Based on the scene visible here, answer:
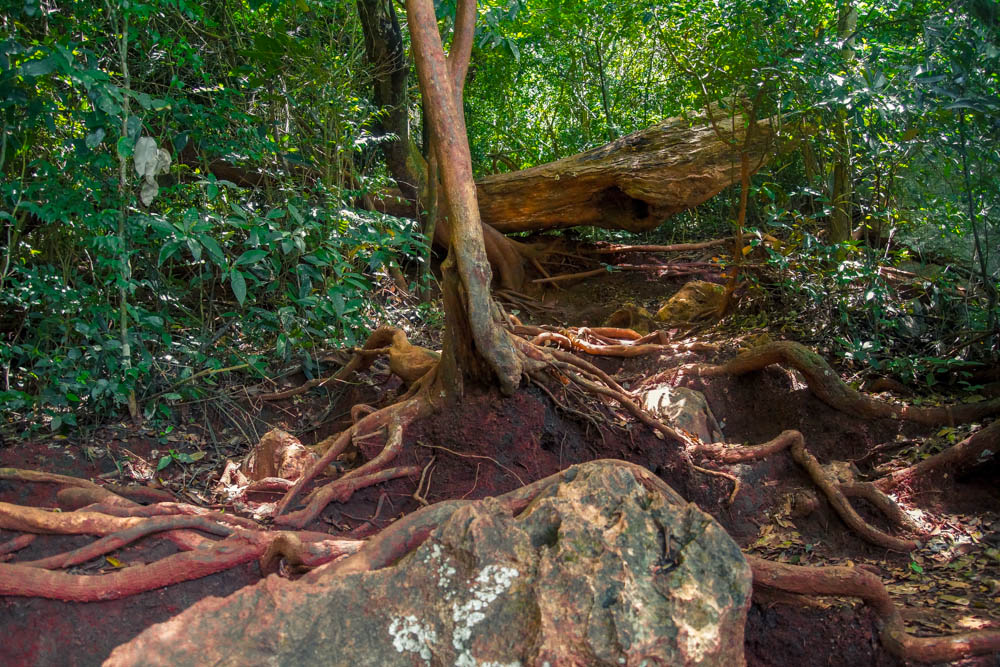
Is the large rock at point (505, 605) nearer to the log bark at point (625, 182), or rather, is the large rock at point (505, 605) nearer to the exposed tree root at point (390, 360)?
the exposed tree root at point (390, 360)

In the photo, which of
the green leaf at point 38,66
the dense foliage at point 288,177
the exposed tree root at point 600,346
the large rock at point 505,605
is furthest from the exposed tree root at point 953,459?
the green leaf at point 38,66

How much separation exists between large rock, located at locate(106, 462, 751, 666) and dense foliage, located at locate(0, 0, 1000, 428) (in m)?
2.17

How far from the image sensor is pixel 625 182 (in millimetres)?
7902

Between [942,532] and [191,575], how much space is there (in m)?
3.57

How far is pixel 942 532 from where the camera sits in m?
4.00

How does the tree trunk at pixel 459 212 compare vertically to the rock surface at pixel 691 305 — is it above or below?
above

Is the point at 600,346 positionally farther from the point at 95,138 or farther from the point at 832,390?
the point at 95,138

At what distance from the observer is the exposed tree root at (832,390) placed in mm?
4656

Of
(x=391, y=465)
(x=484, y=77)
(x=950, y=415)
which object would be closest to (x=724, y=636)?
(x=391, y=465)

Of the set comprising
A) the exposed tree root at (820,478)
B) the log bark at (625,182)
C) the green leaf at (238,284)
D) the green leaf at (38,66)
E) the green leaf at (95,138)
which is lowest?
the exposed tree root at (820,478)

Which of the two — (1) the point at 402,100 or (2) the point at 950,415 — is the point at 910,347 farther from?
(1) the point at 402,100

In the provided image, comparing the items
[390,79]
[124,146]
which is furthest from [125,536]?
[390,79]

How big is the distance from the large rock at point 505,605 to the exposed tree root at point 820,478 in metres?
1.96

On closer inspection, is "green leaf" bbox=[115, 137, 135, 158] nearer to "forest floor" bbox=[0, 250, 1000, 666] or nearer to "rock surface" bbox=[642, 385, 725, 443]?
"forest floor" bbox=[0, 250, 1000, 666]
